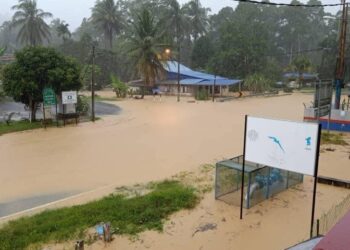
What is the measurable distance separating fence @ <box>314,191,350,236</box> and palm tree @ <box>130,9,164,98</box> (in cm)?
3896

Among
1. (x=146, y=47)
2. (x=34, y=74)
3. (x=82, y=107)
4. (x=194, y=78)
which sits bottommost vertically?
(x=82, y=107)

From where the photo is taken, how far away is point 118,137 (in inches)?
831

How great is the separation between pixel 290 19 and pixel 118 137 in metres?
72.7

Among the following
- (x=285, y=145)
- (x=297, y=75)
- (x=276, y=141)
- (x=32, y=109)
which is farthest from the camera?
(x=297, y=75)

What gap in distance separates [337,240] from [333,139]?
1823cm

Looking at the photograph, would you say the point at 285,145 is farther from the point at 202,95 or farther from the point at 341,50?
the point at 202,95

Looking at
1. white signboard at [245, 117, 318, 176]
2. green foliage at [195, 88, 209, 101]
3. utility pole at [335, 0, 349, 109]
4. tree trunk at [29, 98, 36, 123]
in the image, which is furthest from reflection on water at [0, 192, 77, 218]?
green foliage at [195, 88, 209, 101]

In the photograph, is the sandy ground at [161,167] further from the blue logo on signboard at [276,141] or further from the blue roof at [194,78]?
the blue roof at [194,78]

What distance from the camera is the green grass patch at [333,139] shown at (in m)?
19.1

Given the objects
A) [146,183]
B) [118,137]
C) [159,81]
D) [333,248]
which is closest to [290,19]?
[159,81]

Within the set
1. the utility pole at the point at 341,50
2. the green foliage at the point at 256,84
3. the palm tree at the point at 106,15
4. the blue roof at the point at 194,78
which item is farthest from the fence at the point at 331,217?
the palm tree at the point at 106,15

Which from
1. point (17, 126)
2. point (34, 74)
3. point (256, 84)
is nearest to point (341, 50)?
point (34, 74)

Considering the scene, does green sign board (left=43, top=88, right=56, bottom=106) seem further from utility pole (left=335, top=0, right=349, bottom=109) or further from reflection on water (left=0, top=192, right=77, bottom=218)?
utility pole (left=335, top=0, right=349, bottom=109)

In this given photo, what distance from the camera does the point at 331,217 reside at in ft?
30.0
